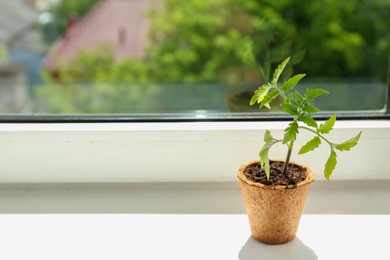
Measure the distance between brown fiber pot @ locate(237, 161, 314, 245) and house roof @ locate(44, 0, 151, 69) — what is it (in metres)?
3.08

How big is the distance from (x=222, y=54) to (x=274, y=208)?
2.59 metres

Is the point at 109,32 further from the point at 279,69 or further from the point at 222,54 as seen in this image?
the point at 279,69

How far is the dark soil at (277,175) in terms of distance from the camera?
67cm

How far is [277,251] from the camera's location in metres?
0.68

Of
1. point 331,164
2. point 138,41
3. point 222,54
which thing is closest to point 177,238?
point 331,164

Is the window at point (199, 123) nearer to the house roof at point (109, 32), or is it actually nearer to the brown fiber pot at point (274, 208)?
the brown fiber pot at point (274, 208)

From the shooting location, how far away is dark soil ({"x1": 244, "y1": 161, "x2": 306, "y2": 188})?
0.67 meters

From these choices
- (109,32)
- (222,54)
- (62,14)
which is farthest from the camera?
(62,14)

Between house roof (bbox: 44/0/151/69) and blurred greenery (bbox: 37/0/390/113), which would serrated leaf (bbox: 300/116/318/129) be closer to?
blurred greenery (bbox: 37/0/390/113)

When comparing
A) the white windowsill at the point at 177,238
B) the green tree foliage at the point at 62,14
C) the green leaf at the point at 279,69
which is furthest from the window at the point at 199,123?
the green tree foliage at the point at 62,14

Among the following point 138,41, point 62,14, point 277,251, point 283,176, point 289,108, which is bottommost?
point 277,251

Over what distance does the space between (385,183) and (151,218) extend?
455 mm

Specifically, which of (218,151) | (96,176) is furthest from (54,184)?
(218,151)

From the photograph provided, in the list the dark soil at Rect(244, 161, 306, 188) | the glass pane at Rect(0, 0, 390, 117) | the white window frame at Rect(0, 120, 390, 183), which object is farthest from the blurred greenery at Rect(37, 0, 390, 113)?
the dark soil at Rect(244, 161, 306, 188)
